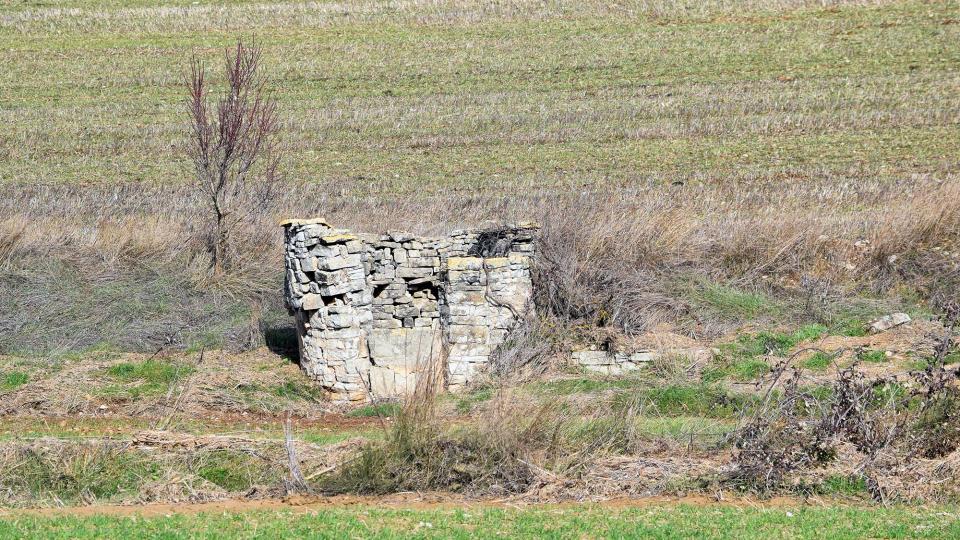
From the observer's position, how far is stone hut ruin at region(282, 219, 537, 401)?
15.7 meters

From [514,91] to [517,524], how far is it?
2613 cm

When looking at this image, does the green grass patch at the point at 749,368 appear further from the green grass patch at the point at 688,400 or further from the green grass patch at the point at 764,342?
the green grass patch at the point at 688,400

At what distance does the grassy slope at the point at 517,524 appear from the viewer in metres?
8.62

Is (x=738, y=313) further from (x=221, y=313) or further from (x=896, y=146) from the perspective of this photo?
(x=896, y=146)

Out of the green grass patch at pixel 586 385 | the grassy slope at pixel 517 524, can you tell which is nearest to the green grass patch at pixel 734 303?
the green grass patch at pixel 586 385

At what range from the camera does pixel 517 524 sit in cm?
903

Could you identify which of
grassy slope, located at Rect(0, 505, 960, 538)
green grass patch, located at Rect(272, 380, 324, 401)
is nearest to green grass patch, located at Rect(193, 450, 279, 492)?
grassy slope, located at Rect(0, 505, 960, 538)

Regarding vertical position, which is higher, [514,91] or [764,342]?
[514,91]

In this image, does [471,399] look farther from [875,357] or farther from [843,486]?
[843,486]

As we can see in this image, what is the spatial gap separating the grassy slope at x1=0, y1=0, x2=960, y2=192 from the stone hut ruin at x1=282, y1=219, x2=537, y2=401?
401 inches

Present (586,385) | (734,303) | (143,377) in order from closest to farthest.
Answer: (586,385)
(143,377)
(734,303)

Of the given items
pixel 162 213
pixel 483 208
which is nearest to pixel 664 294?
pixel 483 208

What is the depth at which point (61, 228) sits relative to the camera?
21406mm

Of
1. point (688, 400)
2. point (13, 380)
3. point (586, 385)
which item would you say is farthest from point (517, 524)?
point (13, 380)
